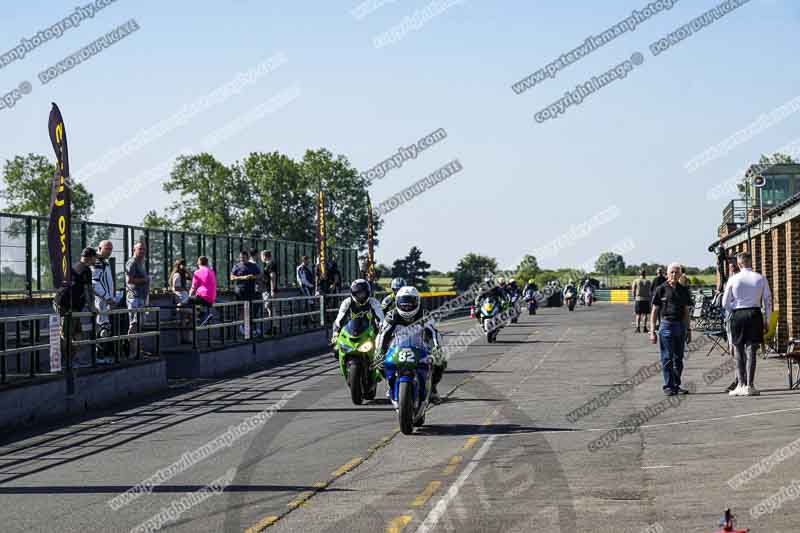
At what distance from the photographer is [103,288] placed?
64.2 feet

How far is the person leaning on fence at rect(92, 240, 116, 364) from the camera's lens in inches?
756

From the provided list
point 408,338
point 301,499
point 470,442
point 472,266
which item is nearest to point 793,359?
point 408,338

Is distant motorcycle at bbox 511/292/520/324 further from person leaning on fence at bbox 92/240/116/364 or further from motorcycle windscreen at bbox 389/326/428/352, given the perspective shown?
motorcycle windscreen at bbox 389/326/428/352

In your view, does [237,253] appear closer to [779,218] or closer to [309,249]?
[309,249]

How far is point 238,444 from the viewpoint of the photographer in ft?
41.8

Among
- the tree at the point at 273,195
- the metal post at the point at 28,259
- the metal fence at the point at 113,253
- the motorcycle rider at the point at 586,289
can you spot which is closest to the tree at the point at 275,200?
the tree at the point at 273,195

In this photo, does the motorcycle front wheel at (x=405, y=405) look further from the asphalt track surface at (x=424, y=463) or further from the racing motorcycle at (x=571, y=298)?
the racing motorcycle at (x=571, y=298)

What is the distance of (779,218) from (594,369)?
5911 mm

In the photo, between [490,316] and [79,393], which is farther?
A: [490,316]

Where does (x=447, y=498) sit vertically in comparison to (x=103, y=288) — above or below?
below

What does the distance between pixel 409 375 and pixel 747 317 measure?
5848 millimetres

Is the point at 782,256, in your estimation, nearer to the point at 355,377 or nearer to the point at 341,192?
the point at 355,377

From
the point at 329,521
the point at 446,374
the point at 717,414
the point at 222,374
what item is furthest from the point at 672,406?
the point at 222,374

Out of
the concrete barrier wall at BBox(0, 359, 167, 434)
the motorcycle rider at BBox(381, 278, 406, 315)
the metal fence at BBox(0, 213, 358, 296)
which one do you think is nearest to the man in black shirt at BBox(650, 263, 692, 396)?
the motorcycle rider at BBox(381, 278, 406, 315)
